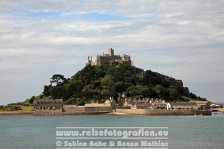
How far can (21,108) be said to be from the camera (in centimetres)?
13362

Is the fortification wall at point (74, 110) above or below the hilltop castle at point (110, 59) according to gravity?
below

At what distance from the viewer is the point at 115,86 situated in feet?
446

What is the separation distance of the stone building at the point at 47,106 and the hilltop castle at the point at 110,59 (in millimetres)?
33530

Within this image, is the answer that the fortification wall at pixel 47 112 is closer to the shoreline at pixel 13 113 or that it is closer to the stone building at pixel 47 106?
the stone building at pixel 47 106

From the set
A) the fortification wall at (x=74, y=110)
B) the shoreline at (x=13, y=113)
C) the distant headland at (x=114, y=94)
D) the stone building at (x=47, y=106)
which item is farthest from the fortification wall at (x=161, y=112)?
the shoreline at (x=13, y=113)

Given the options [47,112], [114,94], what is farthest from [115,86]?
[47,112]

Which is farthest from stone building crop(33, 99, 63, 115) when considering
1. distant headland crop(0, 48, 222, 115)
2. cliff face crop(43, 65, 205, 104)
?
cliff face crop(43, 65, 205, 104)

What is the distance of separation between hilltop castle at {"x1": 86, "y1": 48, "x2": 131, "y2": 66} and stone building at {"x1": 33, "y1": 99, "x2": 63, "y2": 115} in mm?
33530

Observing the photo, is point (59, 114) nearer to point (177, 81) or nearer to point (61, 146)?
point (177, 81)

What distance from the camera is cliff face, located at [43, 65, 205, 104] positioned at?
5251 inches

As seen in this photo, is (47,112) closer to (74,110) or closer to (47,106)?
(47,106)

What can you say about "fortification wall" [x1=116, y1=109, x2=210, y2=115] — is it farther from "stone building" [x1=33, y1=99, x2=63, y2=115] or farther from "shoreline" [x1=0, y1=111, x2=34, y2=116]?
"shoreline" [x1=0, y1=111, x2=34, y2=116]

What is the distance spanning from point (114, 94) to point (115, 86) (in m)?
2.74

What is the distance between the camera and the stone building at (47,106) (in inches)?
4902
